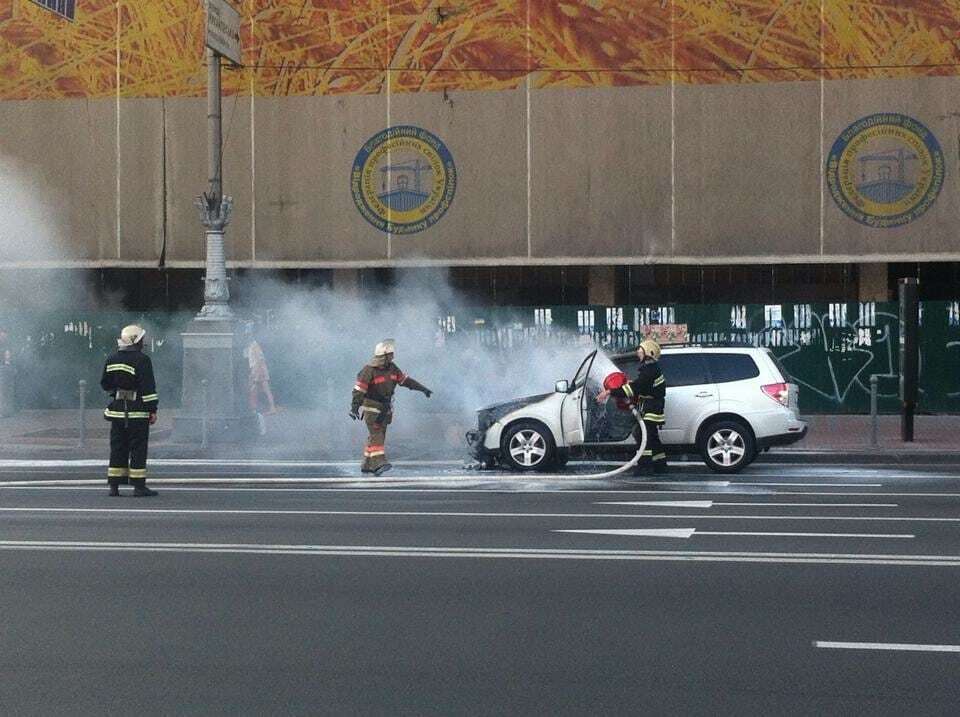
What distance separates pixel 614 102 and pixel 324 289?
6.49 metres

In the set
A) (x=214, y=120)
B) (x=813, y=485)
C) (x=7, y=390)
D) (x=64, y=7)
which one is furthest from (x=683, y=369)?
(x=64, y=7)

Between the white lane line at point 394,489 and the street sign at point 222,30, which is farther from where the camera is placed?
the street sign at point 222,30

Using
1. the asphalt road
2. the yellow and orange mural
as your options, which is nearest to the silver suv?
the asphalt road

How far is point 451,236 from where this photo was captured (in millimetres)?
27344

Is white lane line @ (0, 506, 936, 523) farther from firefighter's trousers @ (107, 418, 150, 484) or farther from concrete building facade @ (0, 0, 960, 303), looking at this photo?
concrete building facade @ (0, 0, 960, 303)

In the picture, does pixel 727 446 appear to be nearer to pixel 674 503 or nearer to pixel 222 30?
pixel 674 503

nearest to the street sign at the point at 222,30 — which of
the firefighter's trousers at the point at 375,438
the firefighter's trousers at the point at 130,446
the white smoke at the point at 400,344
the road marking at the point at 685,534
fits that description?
the firefighter's trousers at the point at 375,438

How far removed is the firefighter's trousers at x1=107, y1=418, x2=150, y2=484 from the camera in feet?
44.7

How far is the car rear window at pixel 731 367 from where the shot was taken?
16609 millimetres

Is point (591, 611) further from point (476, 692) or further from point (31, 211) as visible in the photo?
point (31, 211)

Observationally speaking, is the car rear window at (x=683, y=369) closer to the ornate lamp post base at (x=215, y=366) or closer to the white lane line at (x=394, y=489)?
the white lane line at (x=394, y=489)

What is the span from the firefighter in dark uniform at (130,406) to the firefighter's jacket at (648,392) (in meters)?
5.06

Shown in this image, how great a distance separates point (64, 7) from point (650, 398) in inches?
648

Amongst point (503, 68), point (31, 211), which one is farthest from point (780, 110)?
Result: point (31, 211)
